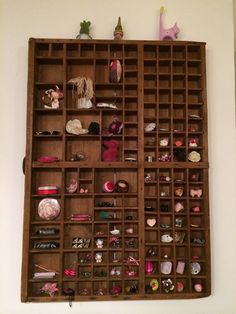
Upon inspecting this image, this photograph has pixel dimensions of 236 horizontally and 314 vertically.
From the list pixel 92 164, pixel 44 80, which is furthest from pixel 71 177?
pixel 44 80

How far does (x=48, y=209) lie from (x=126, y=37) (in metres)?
1.27

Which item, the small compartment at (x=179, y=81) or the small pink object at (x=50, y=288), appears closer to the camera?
the small pink object at (x=50, y=288)

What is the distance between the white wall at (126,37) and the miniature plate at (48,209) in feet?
0.54

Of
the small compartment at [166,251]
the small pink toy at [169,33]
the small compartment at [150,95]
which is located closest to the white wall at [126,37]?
the small pink toy at [169,33]

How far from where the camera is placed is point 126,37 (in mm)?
2064

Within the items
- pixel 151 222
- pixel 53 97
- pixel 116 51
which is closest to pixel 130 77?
pixel 116 51

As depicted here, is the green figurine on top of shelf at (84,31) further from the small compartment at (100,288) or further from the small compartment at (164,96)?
the small compartment at (100,288)

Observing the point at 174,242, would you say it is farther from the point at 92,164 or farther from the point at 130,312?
the point at 92,164

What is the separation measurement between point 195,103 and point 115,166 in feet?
2.16

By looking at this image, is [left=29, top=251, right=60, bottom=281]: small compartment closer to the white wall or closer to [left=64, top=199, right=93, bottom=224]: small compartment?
the white wall

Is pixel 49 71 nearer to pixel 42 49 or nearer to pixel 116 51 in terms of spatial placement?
pixel 42 49

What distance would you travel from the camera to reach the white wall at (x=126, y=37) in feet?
6.15

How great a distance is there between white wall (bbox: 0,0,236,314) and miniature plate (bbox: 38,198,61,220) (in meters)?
0.16

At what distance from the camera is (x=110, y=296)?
1.78 meters
